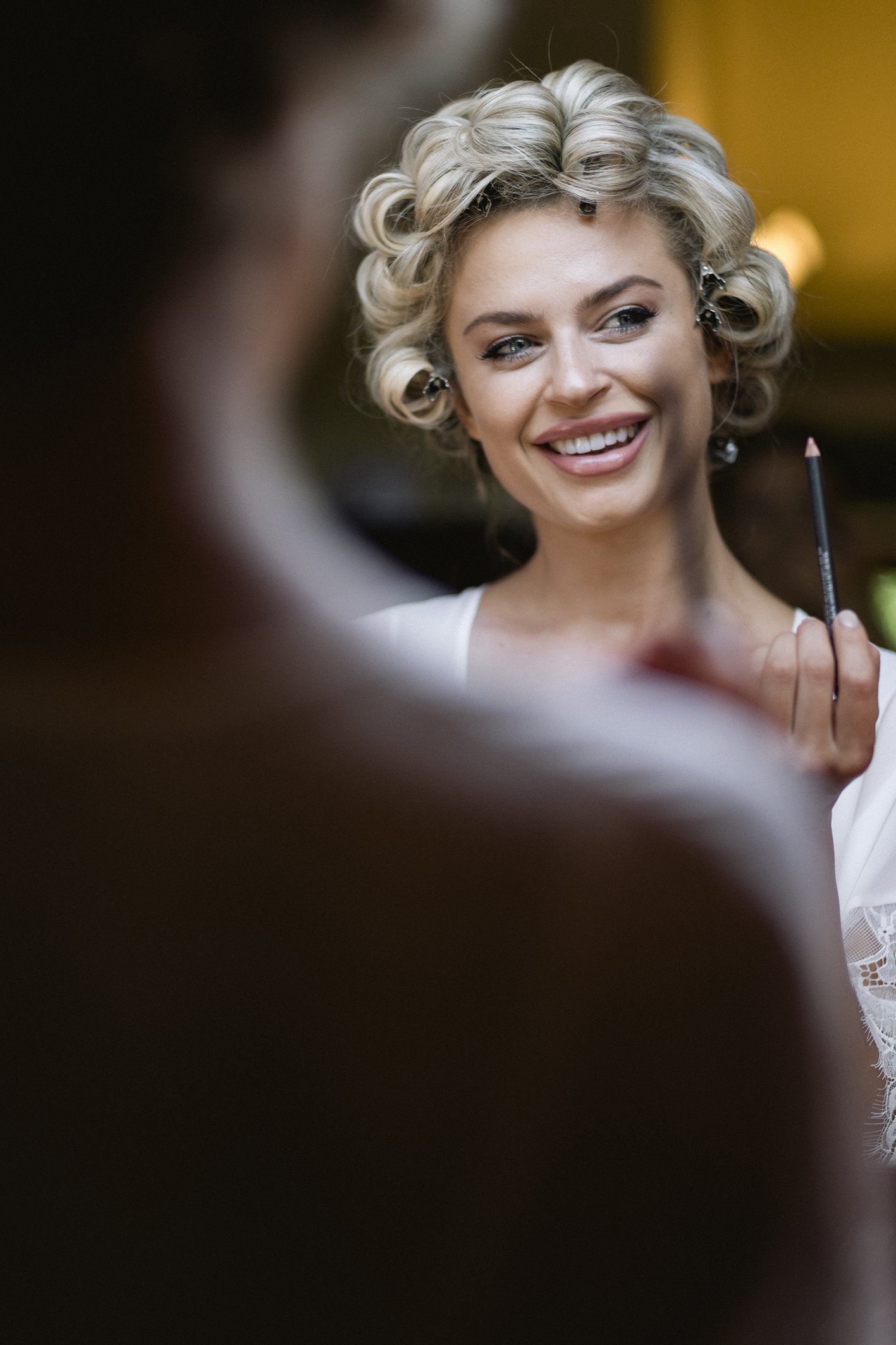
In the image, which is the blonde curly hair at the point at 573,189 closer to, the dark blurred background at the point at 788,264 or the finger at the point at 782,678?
the dark blurred background at the point at 788,264

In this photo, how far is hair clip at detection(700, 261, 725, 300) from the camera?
0.55m

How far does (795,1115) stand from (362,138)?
55cm

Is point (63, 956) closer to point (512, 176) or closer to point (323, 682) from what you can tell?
point (323, 682)

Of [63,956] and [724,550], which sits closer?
[63,956]

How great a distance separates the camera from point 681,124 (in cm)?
54

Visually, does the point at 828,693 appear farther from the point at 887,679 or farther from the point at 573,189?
the point at 573,189

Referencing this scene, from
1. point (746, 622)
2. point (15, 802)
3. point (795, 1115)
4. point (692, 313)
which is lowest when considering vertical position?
point (795, 1115)

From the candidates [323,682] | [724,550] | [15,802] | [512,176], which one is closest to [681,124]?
[512,176]

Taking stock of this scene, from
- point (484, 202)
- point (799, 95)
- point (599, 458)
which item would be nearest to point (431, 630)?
point (599, 458)

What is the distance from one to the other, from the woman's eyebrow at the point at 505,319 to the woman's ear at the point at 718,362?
0.34 ft

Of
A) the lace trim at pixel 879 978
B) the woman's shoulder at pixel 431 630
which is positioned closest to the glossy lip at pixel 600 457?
the woman's shoulder at pixel 431 630

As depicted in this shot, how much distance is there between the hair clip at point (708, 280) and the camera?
0.55 meters

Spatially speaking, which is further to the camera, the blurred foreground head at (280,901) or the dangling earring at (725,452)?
the dangling earring at (725,452)

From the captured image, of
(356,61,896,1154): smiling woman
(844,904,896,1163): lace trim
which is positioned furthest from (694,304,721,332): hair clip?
(844,904,896,1163): lace trim
